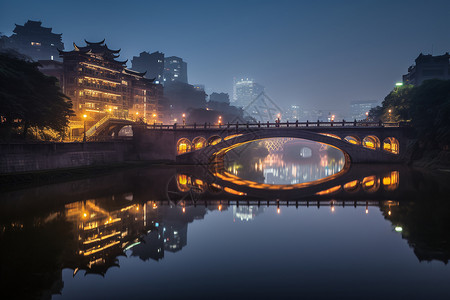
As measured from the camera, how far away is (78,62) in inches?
2645

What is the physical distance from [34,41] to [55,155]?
381 feet

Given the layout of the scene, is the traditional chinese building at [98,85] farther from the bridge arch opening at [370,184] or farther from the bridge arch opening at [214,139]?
the bridge arch opening at [370,184]

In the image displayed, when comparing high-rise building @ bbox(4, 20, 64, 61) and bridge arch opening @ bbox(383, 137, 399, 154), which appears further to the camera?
high-rise building @ bbox(4, 20, 64, 61)

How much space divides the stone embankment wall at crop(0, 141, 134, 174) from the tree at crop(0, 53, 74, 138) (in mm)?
3346

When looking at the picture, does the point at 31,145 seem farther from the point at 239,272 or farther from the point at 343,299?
the point at 343,299

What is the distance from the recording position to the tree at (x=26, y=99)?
30.8 meters

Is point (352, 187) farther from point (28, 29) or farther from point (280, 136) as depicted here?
point (28, 29)

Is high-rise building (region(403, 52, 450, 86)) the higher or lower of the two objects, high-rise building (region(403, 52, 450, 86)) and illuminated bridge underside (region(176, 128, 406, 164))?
the higher

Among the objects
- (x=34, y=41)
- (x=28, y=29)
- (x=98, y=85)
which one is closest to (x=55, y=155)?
(x=98, y=85)

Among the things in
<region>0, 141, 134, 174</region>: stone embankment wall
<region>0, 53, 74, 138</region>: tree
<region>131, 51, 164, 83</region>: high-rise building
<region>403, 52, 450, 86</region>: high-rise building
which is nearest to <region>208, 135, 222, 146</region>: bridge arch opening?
<region>0, 141, 134, 174</region>: stone embankment wall

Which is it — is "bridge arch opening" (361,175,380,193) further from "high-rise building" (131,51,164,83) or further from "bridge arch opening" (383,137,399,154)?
"high-rise building" (131,51,164,83)

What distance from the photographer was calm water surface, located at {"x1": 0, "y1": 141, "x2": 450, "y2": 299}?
8.64 metres

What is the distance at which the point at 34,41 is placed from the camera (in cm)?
12294

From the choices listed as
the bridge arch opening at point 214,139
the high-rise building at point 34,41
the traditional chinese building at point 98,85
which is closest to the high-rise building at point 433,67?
the bridge arch opening at point 214,139
